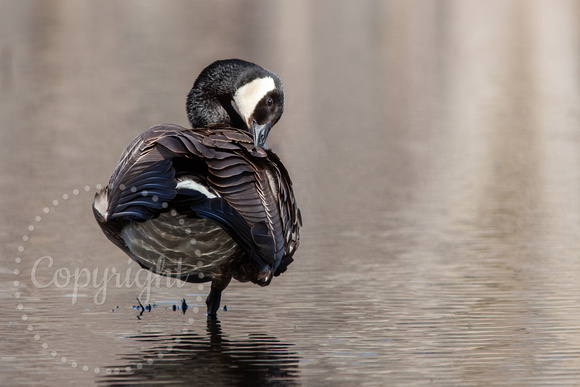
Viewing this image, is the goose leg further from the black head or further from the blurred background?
the black head

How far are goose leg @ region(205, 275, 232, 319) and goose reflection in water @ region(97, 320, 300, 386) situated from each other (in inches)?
16.1

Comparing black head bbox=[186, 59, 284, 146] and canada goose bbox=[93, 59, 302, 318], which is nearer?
canada goose bbox=[93, 59, 302, 318]

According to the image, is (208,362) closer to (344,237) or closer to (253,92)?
(253,92)

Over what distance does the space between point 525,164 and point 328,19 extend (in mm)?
35567

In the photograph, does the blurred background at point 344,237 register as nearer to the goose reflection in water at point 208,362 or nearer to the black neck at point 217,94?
the goose reflection in water at point 208,362

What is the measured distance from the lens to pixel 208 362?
5.91 meters

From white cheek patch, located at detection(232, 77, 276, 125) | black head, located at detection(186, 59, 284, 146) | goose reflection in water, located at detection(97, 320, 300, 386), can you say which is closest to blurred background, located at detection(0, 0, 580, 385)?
goose reflection in water, located at detection(97, 320, 300, 386)

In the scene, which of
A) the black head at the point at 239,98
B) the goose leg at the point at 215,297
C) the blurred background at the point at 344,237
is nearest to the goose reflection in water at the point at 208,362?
the blurred background at the point at 344,237

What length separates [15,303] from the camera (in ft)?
23.8

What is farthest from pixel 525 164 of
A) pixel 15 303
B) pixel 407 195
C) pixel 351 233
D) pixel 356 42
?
pixel 356 42

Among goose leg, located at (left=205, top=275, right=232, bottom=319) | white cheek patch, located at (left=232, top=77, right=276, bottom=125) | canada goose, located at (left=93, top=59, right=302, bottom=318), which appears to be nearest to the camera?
canada goose, located at (left=93, top=59, right=302, bottom=318)

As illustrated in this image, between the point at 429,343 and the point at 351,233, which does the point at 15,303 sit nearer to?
the point at 429,343

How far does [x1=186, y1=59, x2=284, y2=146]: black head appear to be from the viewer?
8.06 m

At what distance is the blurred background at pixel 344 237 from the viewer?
5973 millimetres
